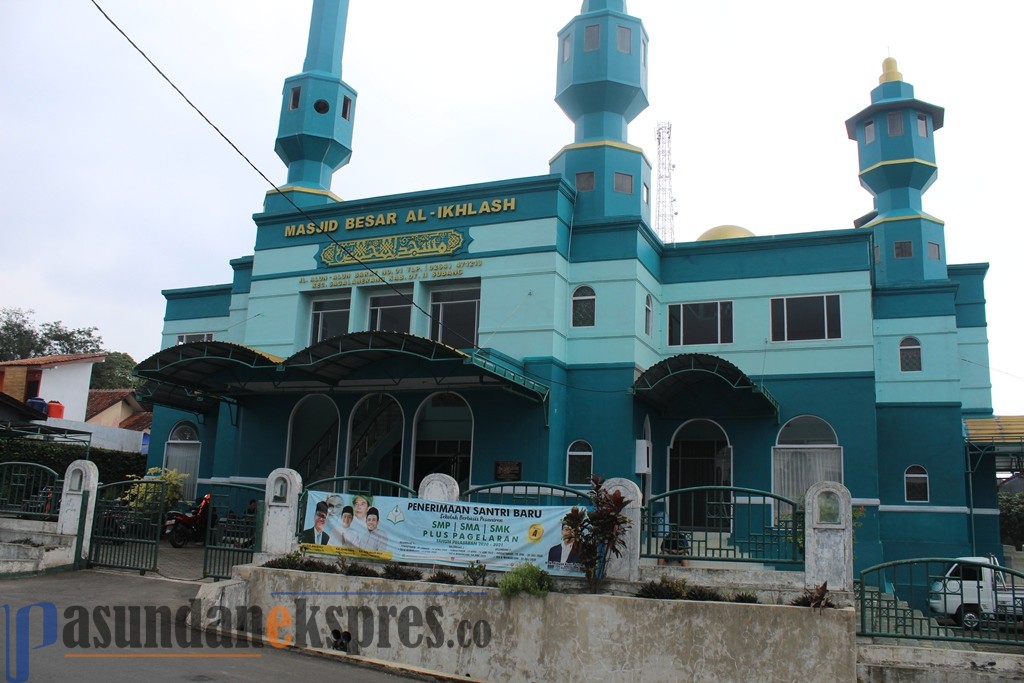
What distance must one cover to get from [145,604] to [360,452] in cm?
924

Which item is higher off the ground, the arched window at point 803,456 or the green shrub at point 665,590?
the arched window at point 803,456

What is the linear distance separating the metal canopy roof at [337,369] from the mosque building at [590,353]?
7cm

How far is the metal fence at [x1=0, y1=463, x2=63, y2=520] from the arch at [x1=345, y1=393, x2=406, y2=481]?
6.48 metres

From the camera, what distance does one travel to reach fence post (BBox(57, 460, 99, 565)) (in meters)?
15.3

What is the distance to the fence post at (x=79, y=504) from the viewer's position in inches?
604

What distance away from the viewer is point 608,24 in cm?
2303

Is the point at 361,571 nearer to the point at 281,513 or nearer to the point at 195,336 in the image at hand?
the point at 281,513

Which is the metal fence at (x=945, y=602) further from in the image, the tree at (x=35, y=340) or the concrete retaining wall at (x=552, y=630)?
the tree at (x=35, y=340)

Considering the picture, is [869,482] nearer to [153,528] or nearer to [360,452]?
[360,452]

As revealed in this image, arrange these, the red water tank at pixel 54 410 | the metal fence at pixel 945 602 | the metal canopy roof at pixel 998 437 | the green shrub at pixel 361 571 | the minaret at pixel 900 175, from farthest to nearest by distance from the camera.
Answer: the red water tank at pixel 54 410
the minaret at pixel 900 175
the metal canopy roof at pixel 998 437
the green shrub at pixel 361 571
the metal fence at pixel 945 602

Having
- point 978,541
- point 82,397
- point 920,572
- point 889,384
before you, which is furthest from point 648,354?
point 82,397

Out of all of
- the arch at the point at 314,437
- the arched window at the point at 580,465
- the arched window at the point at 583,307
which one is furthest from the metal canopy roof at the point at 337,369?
the arched window at the point at 583,307

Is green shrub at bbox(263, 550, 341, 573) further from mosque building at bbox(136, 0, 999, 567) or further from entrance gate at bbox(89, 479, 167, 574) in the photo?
mosque building at bbox(136, 0, 999, 567)

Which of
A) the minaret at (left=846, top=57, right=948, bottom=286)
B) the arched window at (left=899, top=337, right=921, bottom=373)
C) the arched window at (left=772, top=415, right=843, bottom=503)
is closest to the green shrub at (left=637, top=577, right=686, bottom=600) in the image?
the arched window at (left=772, top=415, right=843, bottom=503)
